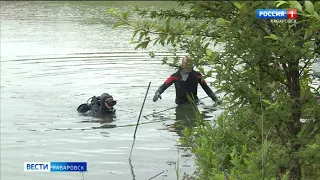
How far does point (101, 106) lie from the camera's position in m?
12.5

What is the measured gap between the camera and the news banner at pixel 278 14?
3.88 m

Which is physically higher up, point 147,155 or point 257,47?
point 257,47

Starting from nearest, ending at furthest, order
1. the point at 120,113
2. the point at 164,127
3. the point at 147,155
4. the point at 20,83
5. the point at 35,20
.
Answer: the point at 147,155 → the point at 164,127 → the point at 120,113 → the point at 20,83 → the point at 35,20

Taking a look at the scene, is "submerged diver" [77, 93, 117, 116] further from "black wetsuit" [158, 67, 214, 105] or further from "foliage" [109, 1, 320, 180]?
"foliage" [109, 1, 320, 180]

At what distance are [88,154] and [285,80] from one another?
5322 millimetres

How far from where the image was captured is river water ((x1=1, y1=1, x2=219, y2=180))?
9.20 meters

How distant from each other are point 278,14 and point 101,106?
8.91m

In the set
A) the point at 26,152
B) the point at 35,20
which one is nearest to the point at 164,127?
the point at 26,152

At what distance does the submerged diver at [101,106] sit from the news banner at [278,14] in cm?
844

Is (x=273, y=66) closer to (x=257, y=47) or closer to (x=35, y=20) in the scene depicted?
(x=257, y=47)

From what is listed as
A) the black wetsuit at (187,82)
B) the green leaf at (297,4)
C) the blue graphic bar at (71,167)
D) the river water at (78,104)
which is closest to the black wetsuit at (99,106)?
the river water at (78,104)

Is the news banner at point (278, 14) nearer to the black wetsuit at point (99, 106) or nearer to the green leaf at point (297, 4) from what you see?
the green leaf at point (297, 4)

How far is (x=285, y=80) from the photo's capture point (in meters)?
5.19

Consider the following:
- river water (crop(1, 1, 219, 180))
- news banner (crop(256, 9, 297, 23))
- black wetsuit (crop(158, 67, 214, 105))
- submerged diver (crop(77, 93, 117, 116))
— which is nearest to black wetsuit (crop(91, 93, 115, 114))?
submerged diver (crop(77, 93, 117, 116))
